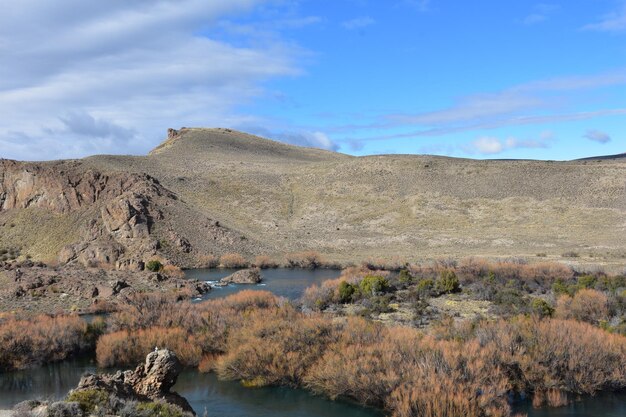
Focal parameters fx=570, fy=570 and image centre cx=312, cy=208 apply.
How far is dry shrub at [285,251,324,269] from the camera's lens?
50594 millimetres

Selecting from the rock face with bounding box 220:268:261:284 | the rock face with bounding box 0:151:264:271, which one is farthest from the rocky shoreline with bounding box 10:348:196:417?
the rock face with bounding box 0:151:264:271

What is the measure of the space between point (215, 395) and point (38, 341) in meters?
8.61

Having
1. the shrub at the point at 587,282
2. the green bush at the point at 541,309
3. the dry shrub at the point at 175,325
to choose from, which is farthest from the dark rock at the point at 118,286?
the shrub at the point at 587,282

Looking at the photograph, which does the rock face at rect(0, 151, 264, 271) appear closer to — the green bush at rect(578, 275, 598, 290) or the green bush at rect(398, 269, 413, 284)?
the green bush at rect(398, 269, 413, 284)

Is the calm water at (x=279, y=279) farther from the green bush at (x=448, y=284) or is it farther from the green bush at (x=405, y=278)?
the green bush at (x=448, y=284)

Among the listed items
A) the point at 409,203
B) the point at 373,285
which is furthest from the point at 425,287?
the point at 409,203

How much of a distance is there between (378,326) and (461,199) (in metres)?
55.6

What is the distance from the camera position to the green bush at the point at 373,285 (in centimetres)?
3203

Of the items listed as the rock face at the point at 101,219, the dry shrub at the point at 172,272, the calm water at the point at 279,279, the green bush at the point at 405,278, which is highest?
the rock face at the point at 101,219

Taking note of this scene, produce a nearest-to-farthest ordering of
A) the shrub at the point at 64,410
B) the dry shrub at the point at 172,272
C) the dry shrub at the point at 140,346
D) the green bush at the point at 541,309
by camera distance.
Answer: the shrub at the point at 64,410, the dry shrub at the point at 140,346, the green bush at the point at 541,309, the dry shrub at the point at 172,272

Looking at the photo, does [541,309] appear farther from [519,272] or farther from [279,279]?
[279,279]

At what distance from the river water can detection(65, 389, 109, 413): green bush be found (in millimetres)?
3599

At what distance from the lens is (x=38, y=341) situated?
71.9ft

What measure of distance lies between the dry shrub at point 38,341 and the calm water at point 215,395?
2.05ft
